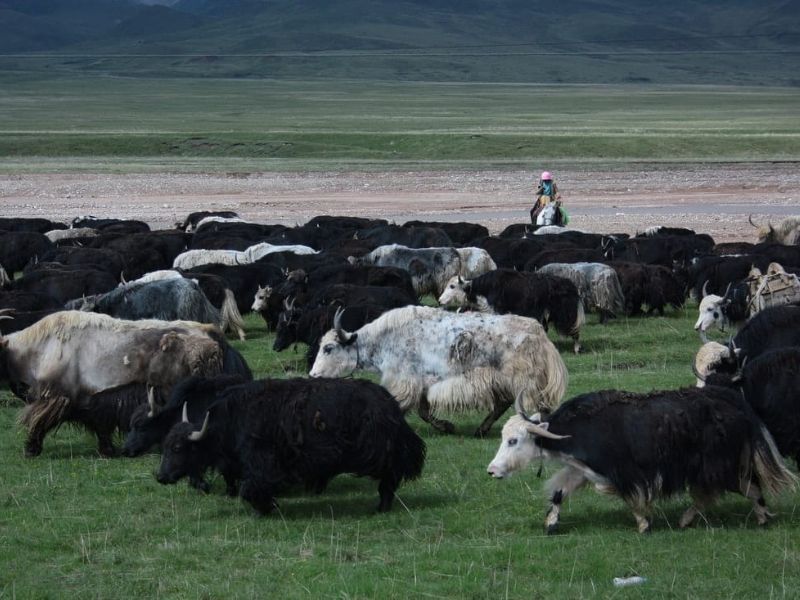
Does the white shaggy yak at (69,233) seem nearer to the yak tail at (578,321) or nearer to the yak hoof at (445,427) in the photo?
the yak tail at (578,321)

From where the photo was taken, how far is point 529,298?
1320 centimetres

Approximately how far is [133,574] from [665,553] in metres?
2.44

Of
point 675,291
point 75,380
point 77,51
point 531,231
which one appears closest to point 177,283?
point 75,380

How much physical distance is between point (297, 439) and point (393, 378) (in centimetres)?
207

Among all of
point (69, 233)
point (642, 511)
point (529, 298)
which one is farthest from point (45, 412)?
point (69, 233)

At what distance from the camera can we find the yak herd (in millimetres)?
6863

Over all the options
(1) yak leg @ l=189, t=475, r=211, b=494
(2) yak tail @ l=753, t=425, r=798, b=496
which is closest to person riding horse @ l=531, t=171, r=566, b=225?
(1) yak leg @ l=189, t=475, r=211, b=494

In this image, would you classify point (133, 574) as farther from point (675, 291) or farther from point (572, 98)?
point (572, 98)

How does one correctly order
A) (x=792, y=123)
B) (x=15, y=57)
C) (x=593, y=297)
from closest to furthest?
(x=593, y=297) < (x=792, y=123) < (x=15, y=57)

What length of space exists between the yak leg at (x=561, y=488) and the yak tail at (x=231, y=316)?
24.1 ft

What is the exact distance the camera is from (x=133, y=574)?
6.31 metres

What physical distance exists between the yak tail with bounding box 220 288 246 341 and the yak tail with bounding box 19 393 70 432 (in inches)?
193

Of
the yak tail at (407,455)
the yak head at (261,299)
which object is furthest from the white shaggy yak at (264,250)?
the yak tail at (407,455)

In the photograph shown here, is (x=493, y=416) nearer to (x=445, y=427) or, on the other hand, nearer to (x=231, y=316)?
(x=445, y=427)
